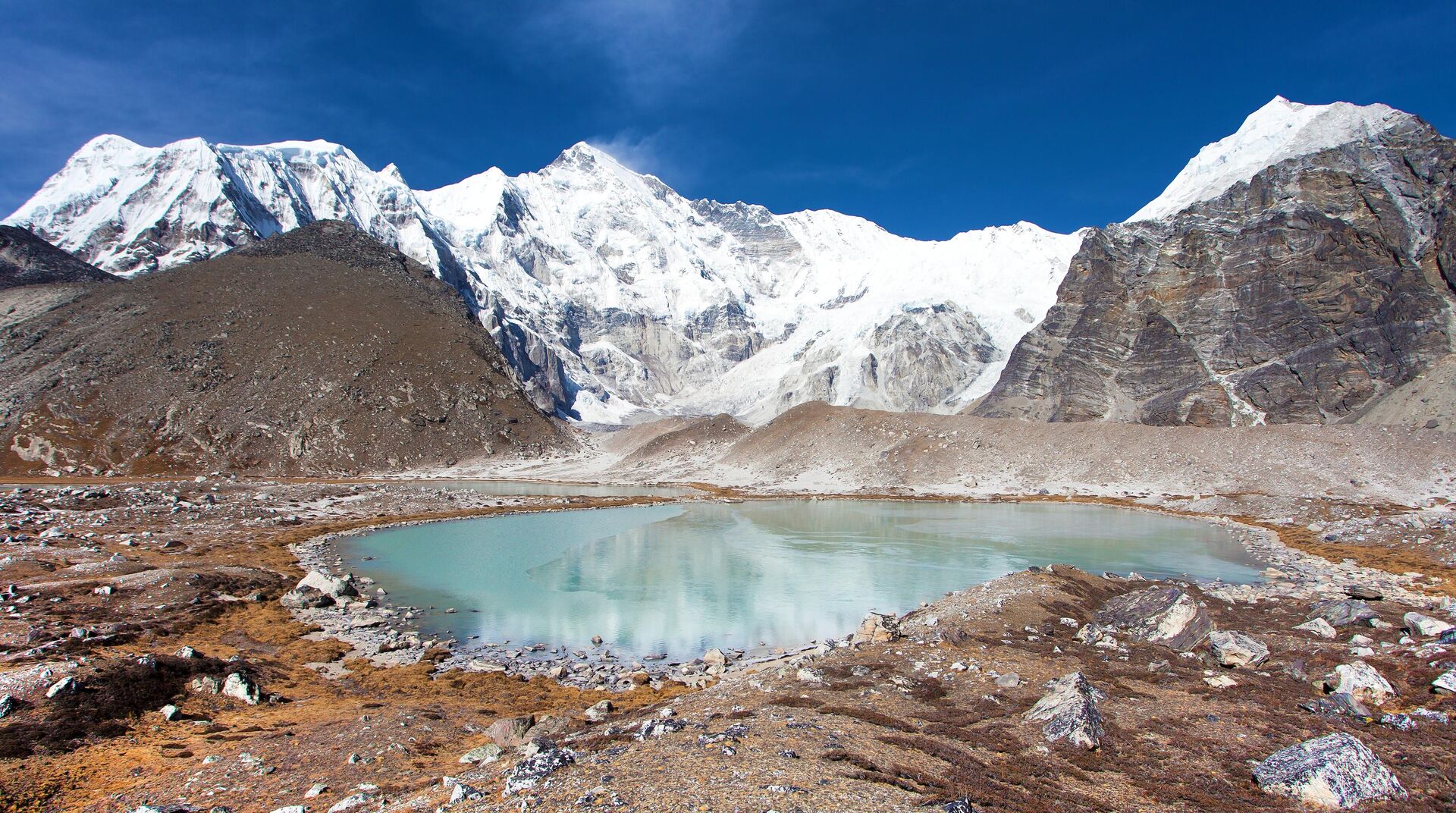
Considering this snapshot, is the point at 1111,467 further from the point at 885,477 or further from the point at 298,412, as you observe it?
the point at 298,412

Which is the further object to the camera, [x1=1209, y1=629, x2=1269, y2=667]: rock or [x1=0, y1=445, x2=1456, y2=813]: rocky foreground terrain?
[x1=1209, y1=629, x2=1269, y2=667]: rock

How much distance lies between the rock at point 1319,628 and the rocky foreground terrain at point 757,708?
0.08 metres

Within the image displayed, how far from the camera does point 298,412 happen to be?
352ft

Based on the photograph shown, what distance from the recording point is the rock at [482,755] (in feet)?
37.7

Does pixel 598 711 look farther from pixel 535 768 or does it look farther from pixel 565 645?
pixel 565 645

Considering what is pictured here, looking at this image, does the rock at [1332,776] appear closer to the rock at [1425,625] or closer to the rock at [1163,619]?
the rock at [1163,619]

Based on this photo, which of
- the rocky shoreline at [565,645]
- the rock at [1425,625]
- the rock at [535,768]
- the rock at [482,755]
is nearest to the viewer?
the rock at [535,768]

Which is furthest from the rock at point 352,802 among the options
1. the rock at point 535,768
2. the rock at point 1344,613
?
the rock at point 1344,613

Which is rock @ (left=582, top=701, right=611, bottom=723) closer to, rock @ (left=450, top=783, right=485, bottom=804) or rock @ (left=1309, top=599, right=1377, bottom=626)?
rock @ (left=450, top=783, right=485, bottom=804)

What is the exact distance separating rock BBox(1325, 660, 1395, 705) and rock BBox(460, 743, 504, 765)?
15.5m

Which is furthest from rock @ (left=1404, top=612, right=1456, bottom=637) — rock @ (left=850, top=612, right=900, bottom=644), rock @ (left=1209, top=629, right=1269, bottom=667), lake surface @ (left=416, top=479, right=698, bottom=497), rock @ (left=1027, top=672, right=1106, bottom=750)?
lake surface @ (left=416, top=479, right=698, bottom=497)

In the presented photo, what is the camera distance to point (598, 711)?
14.4 meters

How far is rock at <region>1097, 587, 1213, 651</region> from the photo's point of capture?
17.8 meters

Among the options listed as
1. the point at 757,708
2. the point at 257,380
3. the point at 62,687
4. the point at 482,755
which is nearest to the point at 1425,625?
the point at 757,708
